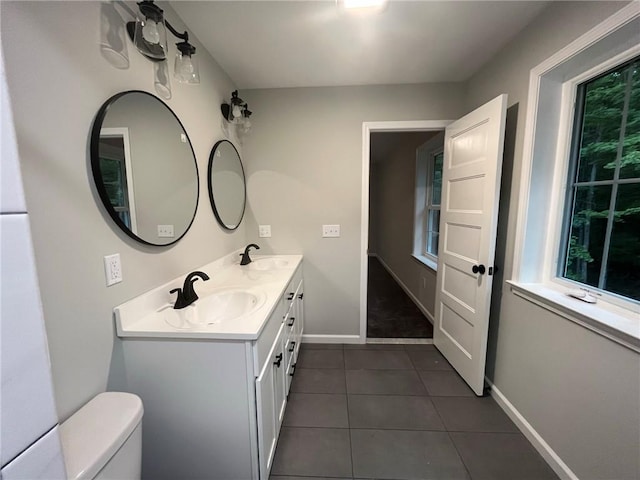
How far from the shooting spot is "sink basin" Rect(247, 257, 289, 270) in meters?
2.11

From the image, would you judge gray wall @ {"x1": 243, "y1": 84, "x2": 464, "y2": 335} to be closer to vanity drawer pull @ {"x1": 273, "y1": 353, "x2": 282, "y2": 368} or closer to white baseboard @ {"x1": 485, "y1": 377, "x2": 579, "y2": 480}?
vanity drawer pull @ {"x1": 273, "y1": 353, "x2": 282, "y2": 368}

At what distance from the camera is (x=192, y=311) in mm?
1260

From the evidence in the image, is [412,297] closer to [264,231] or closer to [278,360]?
[264,231]

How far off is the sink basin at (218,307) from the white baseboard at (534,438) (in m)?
1.73

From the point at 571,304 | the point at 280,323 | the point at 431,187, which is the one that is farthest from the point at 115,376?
the point at 431,187


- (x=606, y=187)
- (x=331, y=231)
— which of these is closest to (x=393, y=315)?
(x=331, y=231)

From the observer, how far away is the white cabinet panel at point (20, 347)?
0.36 m

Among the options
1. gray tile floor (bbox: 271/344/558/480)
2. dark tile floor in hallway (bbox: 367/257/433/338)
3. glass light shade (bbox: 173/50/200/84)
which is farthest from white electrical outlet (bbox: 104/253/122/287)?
dark tile floor in hallway (bbox: 367/257/433/338)

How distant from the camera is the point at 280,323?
4.89 feet

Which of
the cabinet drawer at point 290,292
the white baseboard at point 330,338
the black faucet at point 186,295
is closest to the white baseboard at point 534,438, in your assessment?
the white baseboard at point 330,338

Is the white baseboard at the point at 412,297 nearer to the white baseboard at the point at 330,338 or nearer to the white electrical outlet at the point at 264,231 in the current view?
the white baseboard at the point at 330,338

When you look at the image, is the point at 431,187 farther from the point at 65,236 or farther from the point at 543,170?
the point at 65,236

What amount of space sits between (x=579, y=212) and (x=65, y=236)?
237 cm

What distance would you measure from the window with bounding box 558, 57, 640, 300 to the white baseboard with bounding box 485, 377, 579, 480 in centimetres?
90
